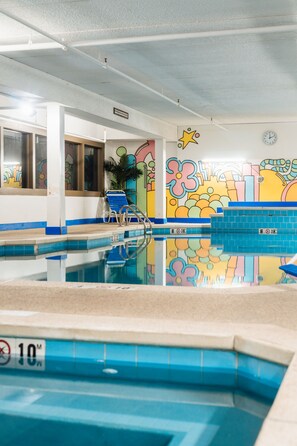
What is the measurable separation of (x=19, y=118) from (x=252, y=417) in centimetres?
1060

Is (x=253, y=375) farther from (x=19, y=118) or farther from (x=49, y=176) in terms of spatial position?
(x=19, y=118)

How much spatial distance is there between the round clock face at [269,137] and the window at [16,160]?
23.4 feet

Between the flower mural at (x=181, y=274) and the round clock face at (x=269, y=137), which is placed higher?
the round clock face at (x=269, y=137)

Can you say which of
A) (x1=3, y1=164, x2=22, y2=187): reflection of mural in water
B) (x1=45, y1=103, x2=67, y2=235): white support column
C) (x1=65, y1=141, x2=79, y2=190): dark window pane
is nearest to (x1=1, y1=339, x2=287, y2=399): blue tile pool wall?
(x1=45, y1=103, x2=67, y2=235): white support column

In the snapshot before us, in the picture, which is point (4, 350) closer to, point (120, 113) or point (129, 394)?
point (129, 394)

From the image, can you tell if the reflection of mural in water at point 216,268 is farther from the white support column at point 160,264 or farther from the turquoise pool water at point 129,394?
the turquoise pool water at point 129,394

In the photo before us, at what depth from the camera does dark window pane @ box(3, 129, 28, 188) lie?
40.7 ft

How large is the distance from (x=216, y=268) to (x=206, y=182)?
34.7ft

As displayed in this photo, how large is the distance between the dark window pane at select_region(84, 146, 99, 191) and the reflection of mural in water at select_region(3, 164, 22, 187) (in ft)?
12.2

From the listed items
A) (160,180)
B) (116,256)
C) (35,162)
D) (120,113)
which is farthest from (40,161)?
(116,256)

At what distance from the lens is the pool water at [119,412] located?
7.54 ft

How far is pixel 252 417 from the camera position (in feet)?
8.33

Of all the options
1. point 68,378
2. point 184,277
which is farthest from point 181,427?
point 184,277

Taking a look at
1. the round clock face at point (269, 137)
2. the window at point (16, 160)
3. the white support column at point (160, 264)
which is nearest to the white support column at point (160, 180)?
the round clock face at point (269, 137)
